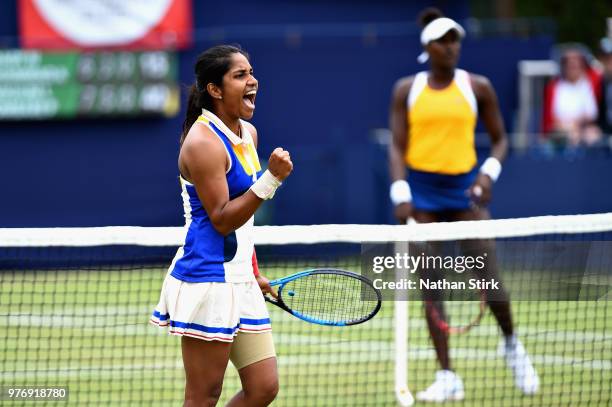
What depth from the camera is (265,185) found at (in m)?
4.02

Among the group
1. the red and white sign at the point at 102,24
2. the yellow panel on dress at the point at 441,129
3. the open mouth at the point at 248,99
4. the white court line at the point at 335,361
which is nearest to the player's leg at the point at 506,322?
the white court line at the point at 335,361

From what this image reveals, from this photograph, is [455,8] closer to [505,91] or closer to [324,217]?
[505,91]

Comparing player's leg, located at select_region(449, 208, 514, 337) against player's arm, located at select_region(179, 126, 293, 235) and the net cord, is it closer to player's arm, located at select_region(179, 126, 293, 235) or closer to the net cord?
the net cord

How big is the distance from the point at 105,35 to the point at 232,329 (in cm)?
762

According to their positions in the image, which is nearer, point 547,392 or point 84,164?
point 547,392

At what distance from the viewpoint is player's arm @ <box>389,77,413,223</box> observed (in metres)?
6.30

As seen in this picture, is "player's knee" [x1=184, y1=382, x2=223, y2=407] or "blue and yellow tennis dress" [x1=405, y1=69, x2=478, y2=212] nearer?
"player's knee" [x1=184, y1=382, x2=223, y2=407]

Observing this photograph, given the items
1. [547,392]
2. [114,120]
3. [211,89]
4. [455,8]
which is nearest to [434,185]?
[547,392]

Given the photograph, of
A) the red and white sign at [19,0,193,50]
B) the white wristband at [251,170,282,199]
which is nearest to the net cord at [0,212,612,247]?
the white wristband at [251,170,282,199]

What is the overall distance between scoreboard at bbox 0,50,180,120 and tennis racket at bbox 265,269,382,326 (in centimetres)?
679

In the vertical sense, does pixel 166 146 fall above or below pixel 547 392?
above

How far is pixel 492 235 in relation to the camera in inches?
214

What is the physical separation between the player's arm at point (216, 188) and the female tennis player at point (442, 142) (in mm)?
2314

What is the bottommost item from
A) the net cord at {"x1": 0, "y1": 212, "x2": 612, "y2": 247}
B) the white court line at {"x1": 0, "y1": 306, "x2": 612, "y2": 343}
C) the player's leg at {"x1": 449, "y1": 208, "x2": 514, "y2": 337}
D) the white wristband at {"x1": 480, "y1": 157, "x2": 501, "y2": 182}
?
the white court line at {"x1": 0, "y1": 306, "x2": 612, "y2": 343}
